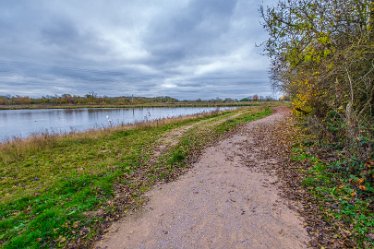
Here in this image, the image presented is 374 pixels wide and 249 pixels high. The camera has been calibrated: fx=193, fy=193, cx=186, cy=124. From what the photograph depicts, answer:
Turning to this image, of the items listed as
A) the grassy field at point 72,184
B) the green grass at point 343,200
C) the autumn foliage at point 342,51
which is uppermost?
the autumn foliage at point 342,51

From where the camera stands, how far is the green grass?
3.05 meters

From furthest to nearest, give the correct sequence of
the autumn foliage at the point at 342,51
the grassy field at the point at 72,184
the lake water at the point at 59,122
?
the lake water at the point at 59,122, the autumn foliage at the point at 342,51, the grassy field at the point at 72,184

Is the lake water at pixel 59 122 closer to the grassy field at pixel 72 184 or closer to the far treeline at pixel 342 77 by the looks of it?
the grassy field at pixel 72 184

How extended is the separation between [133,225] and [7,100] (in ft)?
301

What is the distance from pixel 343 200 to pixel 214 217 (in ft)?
8.52

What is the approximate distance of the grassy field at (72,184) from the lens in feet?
11.1

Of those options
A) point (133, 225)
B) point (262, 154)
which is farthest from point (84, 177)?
point (262, 154)

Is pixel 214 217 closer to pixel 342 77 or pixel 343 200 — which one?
pixel 343 200

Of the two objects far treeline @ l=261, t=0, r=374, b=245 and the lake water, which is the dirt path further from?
the lake water

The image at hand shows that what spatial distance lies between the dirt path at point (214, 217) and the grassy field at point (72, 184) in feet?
1.62

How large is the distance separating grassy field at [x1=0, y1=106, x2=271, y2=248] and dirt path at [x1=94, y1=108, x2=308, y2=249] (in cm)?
49

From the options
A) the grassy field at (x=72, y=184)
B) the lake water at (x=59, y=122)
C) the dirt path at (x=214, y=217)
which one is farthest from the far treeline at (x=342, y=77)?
the lake water at (x=59, y=122)

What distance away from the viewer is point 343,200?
3793 millimetres

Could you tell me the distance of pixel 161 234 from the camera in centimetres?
316
